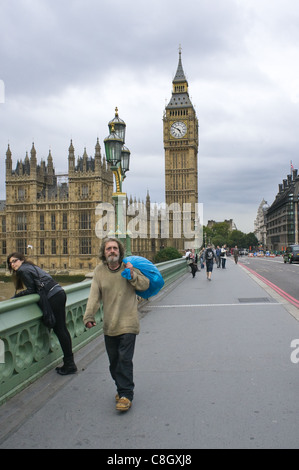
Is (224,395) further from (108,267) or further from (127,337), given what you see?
(108,267)

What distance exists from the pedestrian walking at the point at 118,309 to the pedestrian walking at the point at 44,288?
102cm

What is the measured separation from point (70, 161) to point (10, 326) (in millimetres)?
75616

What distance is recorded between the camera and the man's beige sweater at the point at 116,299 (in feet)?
14.4

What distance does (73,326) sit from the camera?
6613 millimetres

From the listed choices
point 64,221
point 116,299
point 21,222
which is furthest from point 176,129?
point 116,299

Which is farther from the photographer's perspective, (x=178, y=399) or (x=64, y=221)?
(x=64, y=221)

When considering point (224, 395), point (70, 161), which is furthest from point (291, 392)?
point (70, 161)

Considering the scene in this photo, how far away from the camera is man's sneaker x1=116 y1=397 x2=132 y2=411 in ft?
13.6

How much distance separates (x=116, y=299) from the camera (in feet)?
14.5

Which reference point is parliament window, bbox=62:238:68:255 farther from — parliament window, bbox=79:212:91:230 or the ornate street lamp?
the ornate street lamp

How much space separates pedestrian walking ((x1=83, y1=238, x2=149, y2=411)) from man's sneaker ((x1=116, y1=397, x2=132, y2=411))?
0.24 feet

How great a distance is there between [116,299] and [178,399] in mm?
1200

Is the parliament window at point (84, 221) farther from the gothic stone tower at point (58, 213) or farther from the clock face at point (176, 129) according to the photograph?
the clock face at point (176, 129)

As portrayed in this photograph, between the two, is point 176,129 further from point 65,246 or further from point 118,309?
point 118,309
